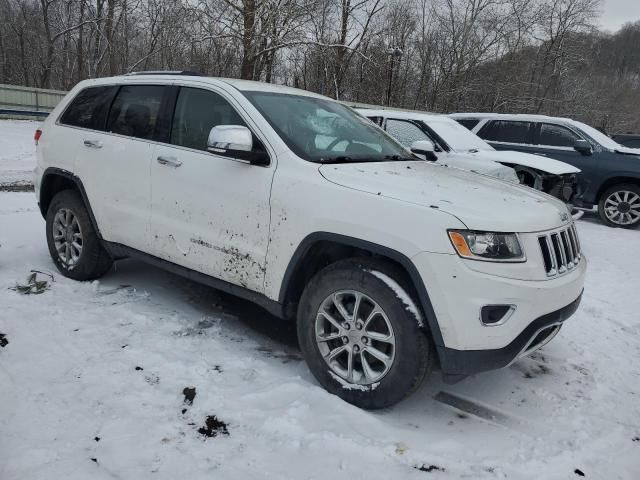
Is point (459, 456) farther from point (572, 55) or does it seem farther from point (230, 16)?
point (572, 55)

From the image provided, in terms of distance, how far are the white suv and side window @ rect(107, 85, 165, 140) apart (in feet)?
0.06

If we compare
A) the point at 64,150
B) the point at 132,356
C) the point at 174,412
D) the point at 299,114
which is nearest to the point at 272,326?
the point at 132,356

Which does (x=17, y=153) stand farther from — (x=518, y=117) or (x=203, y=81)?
(x=518, y=117)

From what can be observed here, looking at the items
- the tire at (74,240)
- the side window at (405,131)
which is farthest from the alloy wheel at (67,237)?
the side window at (405,131)

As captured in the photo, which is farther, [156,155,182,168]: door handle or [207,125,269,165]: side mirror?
[156,155,182,168]: door handle

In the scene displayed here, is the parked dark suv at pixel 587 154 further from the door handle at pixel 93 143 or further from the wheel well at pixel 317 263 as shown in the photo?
the door handle at pixel 93 143

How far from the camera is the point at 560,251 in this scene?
9.57ft

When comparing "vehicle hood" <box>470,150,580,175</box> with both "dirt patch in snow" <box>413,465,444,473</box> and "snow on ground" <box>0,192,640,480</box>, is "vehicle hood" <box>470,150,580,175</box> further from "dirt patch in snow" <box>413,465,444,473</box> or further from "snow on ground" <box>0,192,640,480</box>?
"dirt patch in snow" <box>413,465,444,473</box>

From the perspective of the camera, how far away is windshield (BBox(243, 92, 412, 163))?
3.38m

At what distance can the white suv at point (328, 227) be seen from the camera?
8.54 ft

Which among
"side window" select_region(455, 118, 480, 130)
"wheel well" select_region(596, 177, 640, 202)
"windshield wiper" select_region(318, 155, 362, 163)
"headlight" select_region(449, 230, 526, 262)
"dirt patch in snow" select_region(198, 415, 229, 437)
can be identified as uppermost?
"side window" select_region(455, 118, 480, 130)

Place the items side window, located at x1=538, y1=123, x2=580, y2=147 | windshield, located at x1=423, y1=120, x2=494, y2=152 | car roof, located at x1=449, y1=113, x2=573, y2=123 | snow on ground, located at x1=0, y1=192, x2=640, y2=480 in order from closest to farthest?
snow on ground, located at x1=0, y1=192, x2=640, y2=480
windshield, located at x1=423, y1=120, x2=494, y2=152
side window, located at x1=538, y1=123, x2=580, y2=147
car roof, located at x1=449, y1=113, x2=573, y2=123

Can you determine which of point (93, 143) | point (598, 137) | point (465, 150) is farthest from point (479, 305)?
point (598, 137)

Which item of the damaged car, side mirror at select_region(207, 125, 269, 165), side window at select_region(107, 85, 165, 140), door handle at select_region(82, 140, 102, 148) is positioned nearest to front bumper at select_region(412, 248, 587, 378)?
side mirror at select_region(207, 125, 269, 165)
